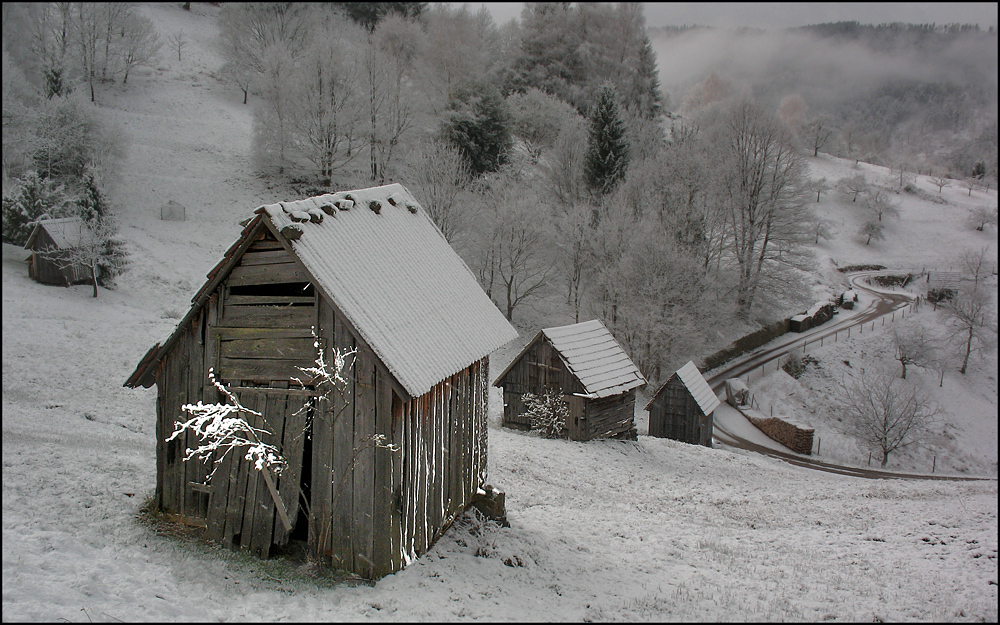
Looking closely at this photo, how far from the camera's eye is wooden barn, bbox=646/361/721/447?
24562mm

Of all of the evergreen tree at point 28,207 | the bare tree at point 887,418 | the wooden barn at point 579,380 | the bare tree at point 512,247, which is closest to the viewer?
the wooden barn at point 579,380

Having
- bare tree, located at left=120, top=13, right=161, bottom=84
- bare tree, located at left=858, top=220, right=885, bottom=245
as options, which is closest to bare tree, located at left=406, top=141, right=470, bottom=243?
bare tree, located at left=120, top=13, right=161, bottom=84

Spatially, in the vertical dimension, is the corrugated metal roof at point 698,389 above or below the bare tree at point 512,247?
below

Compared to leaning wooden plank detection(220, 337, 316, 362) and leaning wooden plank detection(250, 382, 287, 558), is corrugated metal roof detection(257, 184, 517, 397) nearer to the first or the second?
leaning wooden plank detection(220, 337, 316, 362)

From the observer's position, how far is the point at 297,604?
285 inches

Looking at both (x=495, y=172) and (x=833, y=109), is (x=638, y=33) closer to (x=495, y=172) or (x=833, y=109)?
(x=495, y=172)

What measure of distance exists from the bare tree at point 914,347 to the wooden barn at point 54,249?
45.9 metres

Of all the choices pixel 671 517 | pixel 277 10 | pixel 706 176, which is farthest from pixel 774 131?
pixel 277 10

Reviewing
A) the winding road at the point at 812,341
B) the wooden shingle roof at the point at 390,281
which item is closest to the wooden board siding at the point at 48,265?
the wooden shingle roof at the point at 390,281

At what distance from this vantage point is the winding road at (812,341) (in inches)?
1024

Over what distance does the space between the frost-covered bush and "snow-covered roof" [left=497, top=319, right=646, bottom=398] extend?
1188mm

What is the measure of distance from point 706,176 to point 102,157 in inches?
1446

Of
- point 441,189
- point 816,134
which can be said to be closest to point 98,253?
point 441,189

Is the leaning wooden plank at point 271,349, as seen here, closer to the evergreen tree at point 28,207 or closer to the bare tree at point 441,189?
the bare tree at point 441,189
